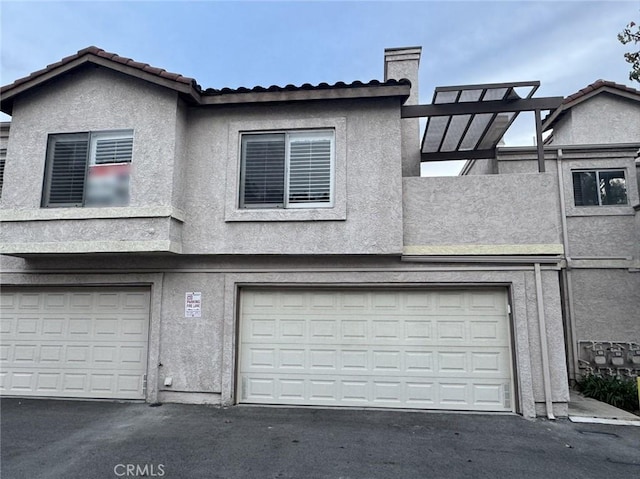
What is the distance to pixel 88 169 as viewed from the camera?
23.9ft

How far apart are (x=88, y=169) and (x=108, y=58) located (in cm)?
205

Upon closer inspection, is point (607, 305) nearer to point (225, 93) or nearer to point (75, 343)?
point (225, 93)

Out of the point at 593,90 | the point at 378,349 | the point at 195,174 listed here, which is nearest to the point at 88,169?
the point at 195,174

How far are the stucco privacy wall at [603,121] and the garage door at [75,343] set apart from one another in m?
12.7

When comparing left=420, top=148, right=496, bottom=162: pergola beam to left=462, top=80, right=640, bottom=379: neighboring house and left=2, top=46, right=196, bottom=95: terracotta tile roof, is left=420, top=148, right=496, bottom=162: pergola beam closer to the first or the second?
left=462, top=80, right=640, bottom=379: neighboring house

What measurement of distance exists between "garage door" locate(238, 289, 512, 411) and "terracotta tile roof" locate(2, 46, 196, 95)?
4.25m

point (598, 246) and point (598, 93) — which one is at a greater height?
point (598, 93)

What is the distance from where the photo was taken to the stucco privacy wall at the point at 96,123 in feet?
22.9

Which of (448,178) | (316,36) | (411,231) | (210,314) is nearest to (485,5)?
(316,36)

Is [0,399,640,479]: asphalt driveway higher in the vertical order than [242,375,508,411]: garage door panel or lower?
lower

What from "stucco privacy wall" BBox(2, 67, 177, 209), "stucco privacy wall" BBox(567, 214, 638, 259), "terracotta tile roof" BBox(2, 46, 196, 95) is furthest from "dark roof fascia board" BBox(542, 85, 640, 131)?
"stucco privacy wall" BBox(2, 67, 177, 209)

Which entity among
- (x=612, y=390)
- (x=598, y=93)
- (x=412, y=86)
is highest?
(x=598, y=93)

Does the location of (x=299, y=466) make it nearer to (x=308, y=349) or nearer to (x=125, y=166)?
(x=308, y=349)

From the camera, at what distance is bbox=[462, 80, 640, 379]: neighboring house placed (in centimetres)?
953
